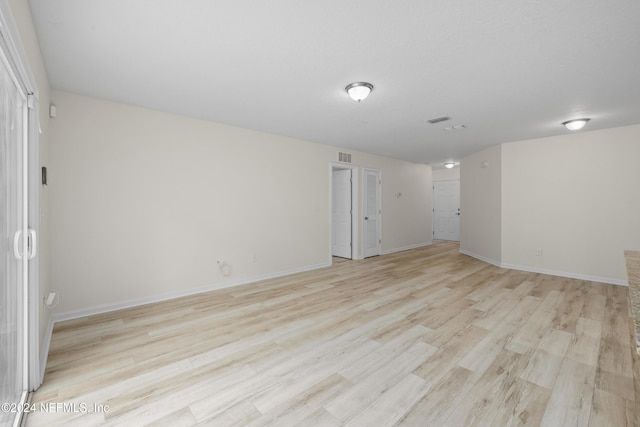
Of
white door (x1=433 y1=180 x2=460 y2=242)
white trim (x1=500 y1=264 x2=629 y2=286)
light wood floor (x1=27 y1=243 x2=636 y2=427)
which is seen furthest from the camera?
white door (x1=433 y1=180 x2=460 y2=242)

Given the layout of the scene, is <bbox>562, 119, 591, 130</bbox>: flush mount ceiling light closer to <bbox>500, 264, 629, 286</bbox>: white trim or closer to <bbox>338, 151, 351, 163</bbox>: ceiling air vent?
<bbox>500, 264, 629, 286</bbox>: white trim

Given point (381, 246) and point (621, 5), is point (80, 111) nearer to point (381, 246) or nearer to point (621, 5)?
point (621, 5)

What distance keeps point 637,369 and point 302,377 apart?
8.66 feet

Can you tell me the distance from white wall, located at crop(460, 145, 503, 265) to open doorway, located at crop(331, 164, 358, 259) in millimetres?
2894

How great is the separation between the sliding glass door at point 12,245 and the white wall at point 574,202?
22.2ft

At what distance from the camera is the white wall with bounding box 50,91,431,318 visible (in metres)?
3.08

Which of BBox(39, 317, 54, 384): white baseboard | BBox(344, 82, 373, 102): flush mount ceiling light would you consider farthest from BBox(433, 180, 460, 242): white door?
BBox(39, 317, 54, 384): white baseboard

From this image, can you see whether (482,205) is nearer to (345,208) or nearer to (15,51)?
(345,208)

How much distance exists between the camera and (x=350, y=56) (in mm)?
2312

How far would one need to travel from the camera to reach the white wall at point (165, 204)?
10.1 feet

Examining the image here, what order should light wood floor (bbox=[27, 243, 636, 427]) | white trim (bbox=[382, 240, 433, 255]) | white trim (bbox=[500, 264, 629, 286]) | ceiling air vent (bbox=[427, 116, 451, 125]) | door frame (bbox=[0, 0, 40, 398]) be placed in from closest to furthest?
light wood floor (bbox=[27, 243, 636, 427]), door frame (bbox=[0, 0, 40, 398]), ceiling air vent (bbox=[427, 116, 451, 125]), white trim (bbox=[500, 264, 629, 286]), white trim (bbox=[382, 240, 433, 255])

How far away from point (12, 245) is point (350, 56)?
2.70m

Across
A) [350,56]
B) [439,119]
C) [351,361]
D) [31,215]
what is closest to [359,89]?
[350,56]

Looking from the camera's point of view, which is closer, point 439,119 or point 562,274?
point 439,119
